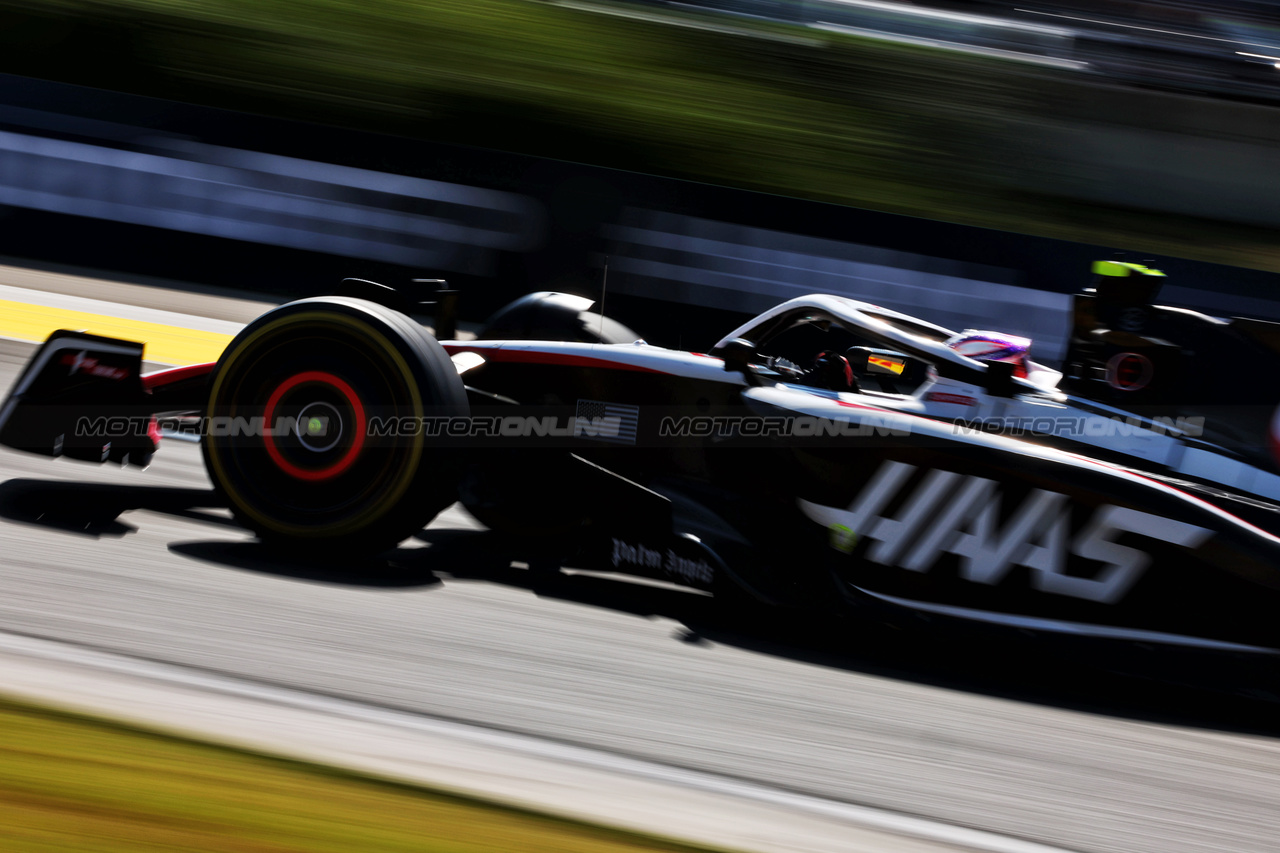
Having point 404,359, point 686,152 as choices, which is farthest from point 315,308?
point 686,152

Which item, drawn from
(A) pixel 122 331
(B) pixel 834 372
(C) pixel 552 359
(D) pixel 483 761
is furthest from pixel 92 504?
(A) pixel 122 331

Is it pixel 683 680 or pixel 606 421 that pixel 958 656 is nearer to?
pixel 683 680

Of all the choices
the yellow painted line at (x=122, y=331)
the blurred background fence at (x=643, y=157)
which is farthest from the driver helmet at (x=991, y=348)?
the yellow painted line at (x=122, y=331)

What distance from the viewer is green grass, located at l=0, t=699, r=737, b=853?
230cm

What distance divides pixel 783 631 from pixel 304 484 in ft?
5.94

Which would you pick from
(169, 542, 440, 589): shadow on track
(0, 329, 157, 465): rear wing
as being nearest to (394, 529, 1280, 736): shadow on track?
(169, 542, 440, 589): shadow on track

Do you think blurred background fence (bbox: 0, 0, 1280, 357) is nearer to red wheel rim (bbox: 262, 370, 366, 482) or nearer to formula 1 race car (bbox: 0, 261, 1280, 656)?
formula 1 race car (bbox: 0, 261, 1280, 656)

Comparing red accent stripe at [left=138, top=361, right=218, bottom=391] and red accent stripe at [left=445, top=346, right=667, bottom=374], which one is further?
red accent stripe at [left=138, top=361, right=218, bottom=391]

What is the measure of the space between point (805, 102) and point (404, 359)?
1096 centimetres

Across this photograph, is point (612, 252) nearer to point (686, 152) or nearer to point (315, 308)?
point (686, 152)

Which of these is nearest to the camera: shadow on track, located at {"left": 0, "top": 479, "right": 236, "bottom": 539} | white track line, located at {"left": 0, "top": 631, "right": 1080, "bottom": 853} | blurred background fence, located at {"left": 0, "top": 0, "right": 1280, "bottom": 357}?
white track line, located at {"left": 0, "top": 631, "right": 1080, "bottom": 853}

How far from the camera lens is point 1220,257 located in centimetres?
1117

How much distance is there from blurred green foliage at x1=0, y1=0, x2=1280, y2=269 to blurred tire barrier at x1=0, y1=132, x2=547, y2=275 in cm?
373

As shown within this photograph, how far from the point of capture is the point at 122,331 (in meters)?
7.96
